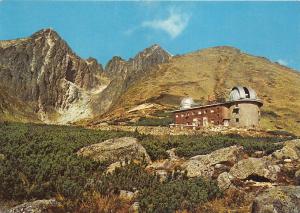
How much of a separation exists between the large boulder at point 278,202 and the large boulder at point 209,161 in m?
5.54

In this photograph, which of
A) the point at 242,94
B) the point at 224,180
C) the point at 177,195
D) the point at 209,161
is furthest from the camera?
the point at 242,94

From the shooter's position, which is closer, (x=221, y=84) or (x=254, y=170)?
(x=254, y=170)

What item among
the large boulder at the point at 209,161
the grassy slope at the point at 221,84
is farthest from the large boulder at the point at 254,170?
the grassy slope at the point at 221,84

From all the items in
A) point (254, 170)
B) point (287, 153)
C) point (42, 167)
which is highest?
point (287, 153)

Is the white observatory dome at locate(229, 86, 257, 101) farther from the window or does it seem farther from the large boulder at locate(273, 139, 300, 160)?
the large boulder at locate(273, 139, 300, 160)

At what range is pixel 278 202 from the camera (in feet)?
45.3

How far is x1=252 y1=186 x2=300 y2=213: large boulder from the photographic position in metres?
13.7

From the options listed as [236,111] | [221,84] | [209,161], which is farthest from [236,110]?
[221,84]

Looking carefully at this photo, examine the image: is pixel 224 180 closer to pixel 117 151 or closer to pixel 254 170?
pixel 254 170

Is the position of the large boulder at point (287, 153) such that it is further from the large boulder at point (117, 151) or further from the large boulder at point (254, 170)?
the large boulder at point (117, 151)

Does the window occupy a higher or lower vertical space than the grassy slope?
lower

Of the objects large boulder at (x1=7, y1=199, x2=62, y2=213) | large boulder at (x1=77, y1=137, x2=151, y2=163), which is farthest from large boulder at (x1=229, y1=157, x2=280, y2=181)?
large boulder at (x1=7, y1=199, x2=62, y2=213)

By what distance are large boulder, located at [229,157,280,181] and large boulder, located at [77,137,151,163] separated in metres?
5.34

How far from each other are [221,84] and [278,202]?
149960 millimetres
